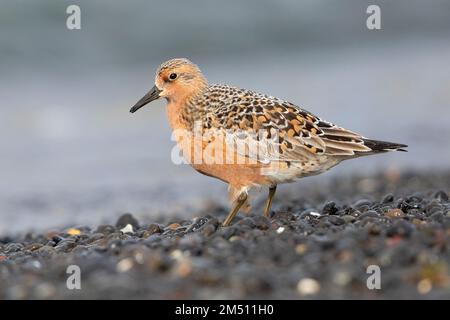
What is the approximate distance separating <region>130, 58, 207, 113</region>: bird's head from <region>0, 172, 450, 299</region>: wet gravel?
166cm

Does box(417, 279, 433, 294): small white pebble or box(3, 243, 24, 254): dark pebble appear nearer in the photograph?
box(417, 279, 433, 294): small white pebble

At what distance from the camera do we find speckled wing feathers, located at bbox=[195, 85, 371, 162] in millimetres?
8312

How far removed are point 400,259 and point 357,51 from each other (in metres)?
17.2

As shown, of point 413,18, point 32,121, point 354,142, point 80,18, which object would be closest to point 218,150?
point 354,142

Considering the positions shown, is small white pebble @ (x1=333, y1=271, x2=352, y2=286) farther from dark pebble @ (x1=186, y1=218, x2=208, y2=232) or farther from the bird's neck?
the bird's neck

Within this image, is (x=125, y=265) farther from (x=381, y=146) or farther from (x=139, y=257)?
(x=381, y=146)

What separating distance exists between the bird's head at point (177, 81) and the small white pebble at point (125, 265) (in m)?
2.89

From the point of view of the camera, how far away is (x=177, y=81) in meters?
9.07

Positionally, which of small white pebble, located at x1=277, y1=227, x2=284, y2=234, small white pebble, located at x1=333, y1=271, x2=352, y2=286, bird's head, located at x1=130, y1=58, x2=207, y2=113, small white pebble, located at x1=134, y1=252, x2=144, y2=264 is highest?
bird's head, located at x1=130, y1=58, x2=207, y2=113

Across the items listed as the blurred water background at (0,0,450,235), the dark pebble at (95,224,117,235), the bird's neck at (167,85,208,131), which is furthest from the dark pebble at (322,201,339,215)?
the blurred water background at (0,0,450,235)

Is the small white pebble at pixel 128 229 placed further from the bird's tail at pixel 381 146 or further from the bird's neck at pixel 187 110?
the bird's tail at pixel 381 146

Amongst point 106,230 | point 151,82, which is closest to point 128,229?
point 106,230

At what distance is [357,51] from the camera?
74.5 ft

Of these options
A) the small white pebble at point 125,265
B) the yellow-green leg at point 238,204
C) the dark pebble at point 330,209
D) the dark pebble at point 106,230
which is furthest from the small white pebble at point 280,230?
the dark pebble at point 106,230
